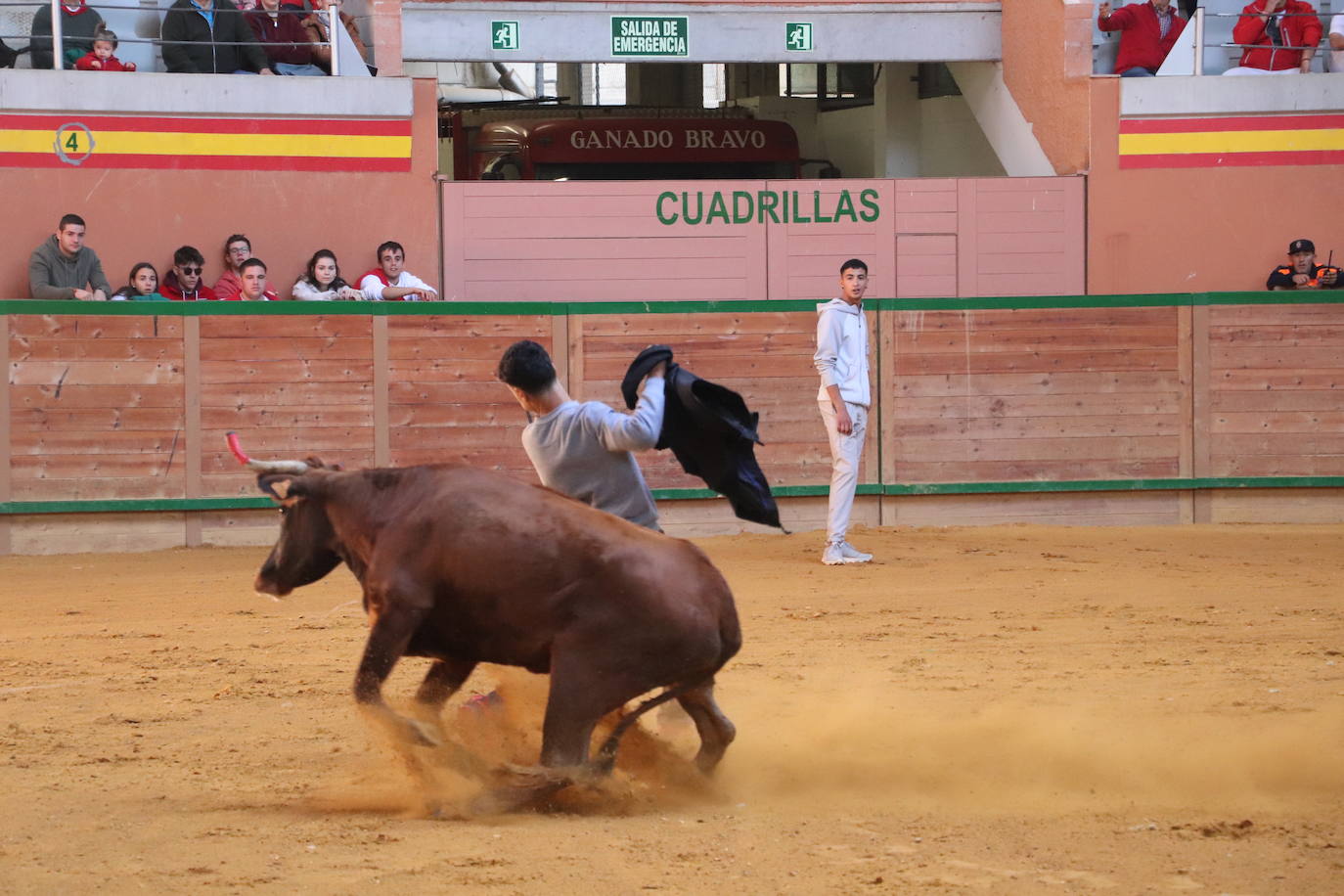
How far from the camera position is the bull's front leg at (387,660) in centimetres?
451

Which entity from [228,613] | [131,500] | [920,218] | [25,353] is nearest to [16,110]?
[25,353]

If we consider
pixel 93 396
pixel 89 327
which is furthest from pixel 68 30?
pixel 93 396

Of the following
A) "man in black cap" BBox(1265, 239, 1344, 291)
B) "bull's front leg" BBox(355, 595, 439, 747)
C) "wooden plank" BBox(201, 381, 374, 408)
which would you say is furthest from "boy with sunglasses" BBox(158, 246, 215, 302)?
"man in black cap" BBox(1265, 239, 1344, 291)

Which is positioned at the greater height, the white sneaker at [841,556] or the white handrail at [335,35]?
the white handrail at [335,35]

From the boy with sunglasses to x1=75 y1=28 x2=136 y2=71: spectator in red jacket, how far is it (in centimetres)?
201

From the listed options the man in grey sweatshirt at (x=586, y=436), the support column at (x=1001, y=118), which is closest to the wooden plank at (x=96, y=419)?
the man in grey sweatshirt at (x=586, y=436)

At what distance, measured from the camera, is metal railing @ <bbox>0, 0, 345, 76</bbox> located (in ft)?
42.1

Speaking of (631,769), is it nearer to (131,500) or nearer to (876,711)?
(876,711)

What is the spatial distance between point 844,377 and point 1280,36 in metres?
7.55

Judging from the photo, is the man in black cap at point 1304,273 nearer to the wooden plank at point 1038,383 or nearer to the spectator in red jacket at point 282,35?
the wooden plank at point 1038,383

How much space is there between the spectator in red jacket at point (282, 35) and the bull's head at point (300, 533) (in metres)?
9.62

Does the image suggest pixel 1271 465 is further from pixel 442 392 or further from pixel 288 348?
pixel 288 348

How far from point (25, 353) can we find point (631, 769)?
300 inches

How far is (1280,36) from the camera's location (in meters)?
15.0
